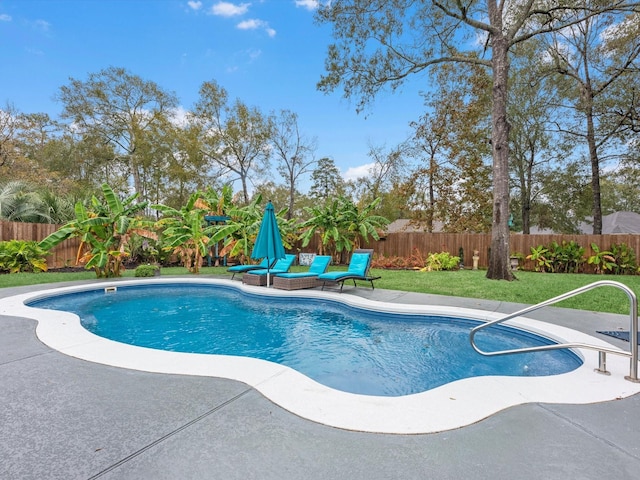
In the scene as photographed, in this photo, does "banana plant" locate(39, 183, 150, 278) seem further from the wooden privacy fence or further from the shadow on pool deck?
the shadow on pool deck

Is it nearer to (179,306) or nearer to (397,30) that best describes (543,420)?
(179,306)

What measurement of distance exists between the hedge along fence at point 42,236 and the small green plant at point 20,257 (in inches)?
34.7

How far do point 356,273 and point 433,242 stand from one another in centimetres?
935

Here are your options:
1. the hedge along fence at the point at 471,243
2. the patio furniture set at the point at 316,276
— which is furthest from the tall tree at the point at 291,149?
the patio furniture set at the point at 316,276

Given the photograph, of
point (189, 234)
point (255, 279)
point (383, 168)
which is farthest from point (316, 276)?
point (383, 168)

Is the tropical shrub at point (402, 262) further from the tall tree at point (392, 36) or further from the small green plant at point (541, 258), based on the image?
the tall tree at point (392, 36)

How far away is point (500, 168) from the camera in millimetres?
11773

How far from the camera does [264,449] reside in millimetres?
2199

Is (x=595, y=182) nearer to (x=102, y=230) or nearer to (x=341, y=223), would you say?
(x=341, y=223)

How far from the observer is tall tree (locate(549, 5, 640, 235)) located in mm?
15641

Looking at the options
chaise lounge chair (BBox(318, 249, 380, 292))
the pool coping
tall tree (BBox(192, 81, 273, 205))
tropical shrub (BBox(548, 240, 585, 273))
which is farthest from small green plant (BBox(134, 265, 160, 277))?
tall tree (BBox(192, 81, 273, 205))

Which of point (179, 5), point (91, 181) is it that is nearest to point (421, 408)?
point (179, 5)

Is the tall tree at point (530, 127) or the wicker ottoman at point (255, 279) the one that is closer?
the wicker ottoman at point (255, 279)

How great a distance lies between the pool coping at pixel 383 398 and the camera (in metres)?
2.62
